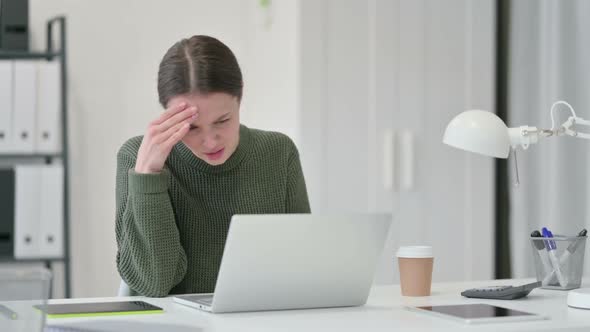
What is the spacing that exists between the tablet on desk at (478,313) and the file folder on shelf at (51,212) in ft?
6.61

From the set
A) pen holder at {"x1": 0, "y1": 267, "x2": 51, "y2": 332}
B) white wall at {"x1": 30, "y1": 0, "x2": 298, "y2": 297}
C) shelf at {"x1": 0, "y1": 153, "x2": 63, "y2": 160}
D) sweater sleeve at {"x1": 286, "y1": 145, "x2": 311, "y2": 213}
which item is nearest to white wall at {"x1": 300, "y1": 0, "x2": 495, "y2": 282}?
white wall at {"x1": 30, "y1": 0, "x2": 298, "y2": 297}

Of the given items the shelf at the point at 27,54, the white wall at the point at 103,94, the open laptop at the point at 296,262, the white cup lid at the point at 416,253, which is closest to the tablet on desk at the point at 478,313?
the open laptop at the point at 296,262

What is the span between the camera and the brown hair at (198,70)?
1940mm

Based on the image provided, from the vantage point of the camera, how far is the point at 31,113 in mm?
3262

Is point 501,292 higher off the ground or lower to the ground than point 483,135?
lower

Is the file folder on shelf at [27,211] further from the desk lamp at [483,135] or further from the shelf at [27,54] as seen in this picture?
the desk lamp at [483,135]

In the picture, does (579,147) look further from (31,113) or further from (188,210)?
(31,113)

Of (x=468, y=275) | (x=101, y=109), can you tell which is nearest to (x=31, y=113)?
(x=101, y=109)

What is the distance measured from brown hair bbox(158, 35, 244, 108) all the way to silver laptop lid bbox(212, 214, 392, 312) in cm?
54

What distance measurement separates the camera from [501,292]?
5.81ft

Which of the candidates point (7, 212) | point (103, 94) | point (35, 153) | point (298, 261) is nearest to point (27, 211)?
point (7, 212)

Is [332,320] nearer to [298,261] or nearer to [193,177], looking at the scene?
[298,261]

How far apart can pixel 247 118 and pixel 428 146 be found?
0.76 m

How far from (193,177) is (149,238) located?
0.26 m
